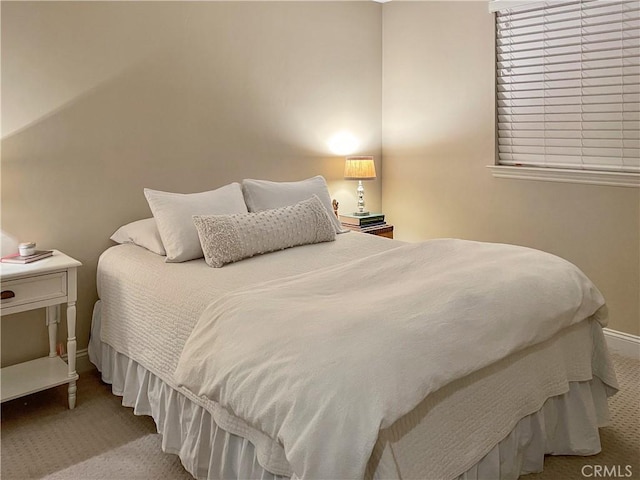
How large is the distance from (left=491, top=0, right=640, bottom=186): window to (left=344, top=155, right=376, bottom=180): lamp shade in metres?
0.92

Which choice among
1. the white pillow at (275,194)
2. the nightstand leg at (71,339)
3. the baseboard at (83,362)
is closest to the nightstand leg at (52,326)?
the baseboard at (83,362)

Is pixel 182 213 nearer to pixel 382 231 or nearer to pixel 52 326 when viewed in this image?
pixel 52 326

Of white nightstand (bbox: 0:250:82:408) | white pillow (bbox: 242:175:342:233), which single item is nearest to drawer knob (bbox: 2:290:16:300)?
white nightstand (bbox: 0:250:82:408)

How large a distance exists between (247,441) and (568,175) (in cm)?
263

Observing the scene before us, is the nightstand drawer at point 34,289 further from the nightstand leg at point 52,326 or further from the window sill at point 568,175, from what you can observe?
the window sill at point 568,175

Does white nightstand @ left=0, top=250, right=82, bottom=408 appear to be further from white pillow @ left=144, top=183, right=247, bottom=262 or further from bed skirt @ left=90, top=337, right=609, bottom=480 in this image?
white pillow @ left=144, top=183, right=247, bottom=262

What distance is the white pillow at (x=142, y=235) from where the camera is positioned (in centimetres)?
287

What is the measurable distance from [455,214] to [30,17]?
297 cm

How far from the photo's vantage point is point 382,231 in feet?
13.6

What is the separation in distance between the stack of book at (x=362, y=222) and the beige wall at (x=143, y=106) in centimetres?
44

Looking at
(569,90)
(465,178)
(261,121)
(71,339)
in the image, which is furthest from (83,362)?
(569,90)

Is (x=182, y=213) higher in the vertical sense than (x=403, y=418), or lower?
higher

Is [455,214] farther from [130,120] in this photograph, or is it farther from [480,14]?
[130,120]

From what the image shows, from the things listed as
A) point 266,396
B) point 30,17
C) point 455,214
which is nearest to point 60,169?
point 30,17
